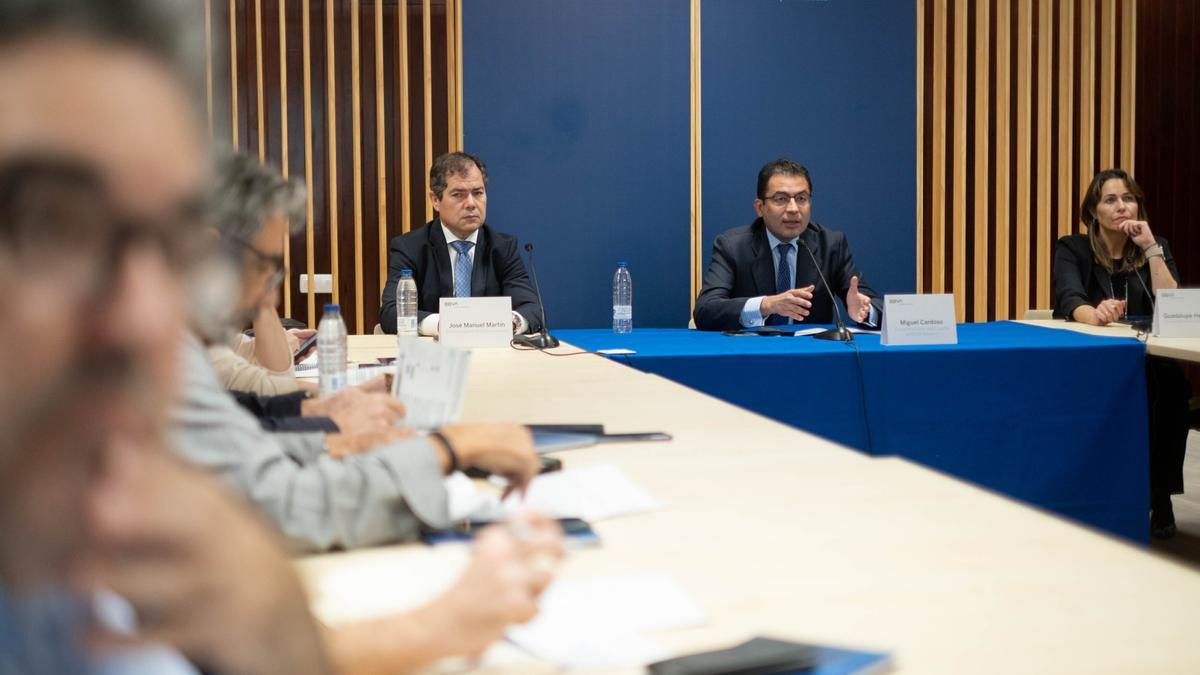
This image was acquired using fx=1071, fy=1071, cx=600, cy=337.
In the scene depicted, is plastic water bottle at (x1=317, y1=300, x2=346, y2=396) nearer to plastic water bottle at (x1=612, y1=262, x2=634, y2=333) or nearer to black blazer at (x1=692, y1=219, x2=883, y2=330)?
plastic water bottle at (x1=612, y1=262, x2=634, y2=333)

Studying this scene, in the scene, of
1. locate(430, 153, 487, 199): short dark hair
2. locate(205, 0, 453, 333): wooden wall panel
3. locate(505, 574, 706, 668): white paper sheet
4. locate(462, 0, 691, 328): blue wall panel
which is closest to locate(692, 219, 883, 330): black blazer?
locate(462, 0, 691, 328): blue wall panel

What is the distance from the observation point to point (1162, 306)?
3645 millimetres

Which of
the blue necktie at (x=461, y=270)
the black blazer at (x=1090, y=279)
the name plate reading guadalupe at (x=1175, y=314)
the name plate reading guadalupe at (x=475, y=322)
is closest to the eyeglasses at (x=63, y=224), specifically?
the name plate reading guadalupe at (x=475, y=322)

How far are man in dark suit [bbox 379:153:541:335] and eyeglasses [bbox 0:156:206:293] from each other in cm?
406

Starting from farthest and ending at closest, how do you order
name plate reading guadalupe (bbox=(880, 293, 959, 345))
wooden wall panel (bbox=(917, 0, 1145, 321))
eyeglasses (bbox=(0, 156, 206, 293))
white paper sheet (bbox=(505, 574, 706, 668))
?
wooden wall panel (bbox=(917, 0, 1145, 321))
name plate reading guadalupe (bbox=(880, 293, 959, 345))
white paper sheet (bbox=(505, 574, 706, 668))
eyeglasses (bbox=(0, 156, 206, 293))

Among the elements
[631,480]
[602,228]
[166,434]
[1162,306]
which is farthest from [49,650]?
[602,228]

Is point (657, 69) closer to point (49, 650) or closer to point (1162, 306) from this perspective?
point (1162, 306)

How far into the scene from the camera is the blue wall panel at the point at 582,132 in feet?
17.5

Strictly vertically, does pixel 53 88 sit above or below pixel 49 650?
above

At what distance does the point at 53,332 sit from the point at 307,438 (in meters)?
1.43

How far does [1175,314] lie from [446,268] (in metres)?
2.72

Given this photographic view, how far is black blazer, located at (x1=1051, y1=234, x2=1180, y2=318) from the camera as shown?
451 centimetres

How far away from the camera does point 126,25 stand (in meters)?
0.19

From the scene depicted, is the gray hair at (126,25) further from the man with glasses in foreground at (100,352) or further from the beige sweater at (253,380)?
the beige sweater at (253,380)
